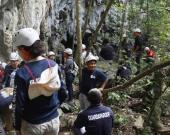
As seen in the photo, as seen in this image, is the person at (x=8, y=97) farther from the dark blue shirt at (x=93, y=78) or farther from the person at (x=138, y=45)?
the person at (x=138, y=45)

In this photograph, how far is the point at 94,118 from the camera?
17.5 ft

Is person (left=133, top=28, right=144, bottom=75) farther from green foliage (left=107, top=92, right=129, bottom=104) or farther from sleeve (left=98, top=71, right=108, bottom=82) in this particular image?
sleeve (left=98, top=71, right=108, bottom=82)

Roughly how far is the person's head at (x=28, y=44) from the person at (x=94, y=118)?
4.85ft

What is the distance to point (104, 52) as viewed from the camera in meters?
17.7

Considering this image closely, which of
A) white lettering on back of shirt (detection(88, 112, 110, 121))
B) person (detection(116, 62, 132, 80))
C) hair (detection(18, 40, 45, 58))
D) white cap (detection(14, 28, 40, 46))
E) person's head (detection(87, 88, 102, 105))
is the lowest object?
person (detection(116, 62, 132, 80))

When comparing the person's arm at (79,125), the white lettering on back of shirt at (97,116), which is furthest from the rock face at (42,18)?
the white lettering on back of shirt at (97,116)

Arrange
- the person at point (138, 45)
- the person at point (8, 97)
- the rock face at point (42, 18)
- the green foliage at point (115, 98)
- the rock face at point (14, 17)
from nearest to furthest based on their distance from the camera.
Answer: the person at point (8, 97) < the green foliage at point (115, 98) < the rock face at point (14, 17) < the rock face at point (42, 18) < the person at point (138, 45)

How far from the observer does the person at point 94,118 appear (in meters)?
5.32

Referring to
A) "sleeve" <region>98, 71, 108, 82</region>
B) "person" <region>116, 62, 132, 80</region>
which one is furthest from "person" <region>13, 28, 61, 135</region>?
"person" <region>116, 62, 132, 80</region>

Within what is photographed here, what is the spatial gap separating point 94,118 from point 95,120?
3cm

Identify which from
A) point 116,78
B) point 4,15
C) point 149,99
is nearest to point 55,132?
point 149,99

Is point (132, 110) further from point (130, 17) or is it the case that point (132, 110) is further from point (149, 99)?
point (130, 17)

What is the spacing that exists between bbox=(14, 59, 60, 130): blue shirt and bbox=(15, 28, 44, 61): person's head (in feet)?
0.38

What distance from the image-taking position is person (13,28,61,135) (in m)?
4.01
